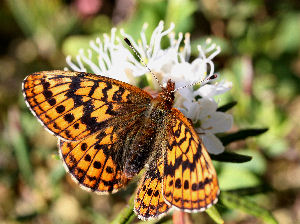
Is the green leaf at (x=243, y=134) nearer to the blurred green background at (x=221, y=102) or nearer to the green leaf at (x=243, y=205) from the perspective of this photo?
the green leaf at (x=243, y=205)

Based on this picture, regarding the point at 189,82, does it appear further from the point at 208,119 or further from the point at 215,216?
the point at 215,216

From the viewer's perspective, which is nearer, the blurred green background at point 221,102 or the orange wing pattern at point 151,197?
the orange wing pattern at point 151,197

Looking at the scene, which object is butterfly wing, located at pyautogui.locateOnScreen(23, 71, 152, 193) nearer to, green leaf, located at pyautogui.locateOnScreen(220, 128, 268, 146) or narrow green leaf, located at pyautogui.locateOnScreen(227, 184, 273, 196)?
green leaf, located at pyautogui.locateOnScreen(220, 128, 268, 146)

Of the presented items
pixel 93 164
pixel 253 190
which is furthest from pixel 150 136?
pixel 253 190

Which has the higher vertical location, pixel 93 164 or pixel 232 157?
pixel 93 164

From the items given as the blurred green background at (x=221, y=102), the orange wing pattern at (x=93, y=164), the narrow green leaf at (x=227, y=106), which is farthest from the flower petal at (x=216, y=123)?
the blurred green background at (x=221, y=102)

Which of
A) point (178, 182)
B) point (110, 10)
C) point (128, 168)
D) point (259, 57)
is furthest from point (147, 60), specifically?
point (110, 10)

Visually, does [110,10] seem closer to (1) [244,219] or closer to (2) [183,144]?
(1) [244,219]
